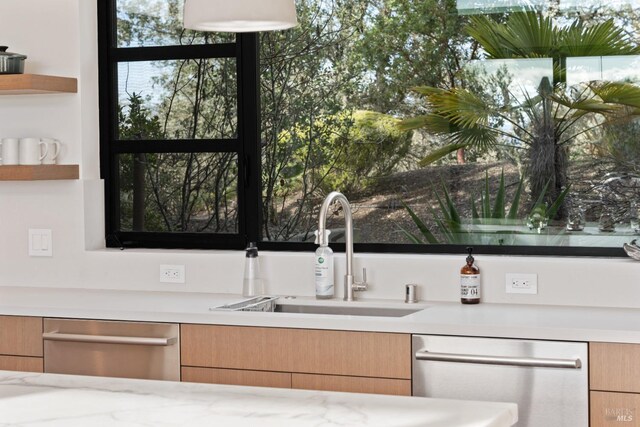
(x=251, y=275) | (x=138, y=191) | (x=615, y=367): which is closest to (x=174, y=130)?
(x=138, y=191)

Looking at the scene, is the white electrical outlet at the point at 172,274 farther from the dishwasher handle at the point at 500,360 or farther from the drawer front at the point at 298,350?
the dishwasher handle at the point at 500,360

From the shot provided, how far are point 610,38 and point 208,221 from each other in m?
1.79

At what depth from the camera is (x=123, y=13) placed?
445 cm

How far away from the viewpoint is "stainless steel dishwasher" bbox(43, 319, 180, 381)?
3.54m

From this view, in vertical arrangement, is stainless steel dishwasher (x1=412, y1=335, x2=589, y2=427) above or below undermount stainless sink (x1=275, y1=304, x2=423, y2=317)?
below

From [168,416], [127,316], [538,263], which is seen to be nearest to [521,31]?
[538,263]

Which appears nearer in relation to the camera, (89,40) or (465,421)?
(465,421)

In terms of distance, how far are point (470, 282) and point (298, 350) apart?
71 centimetres

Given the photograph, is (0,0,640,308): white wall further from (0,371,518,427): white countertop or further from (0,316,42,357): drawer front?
(0,371,518,427): white countertop

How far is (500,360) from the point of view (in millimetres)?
3109

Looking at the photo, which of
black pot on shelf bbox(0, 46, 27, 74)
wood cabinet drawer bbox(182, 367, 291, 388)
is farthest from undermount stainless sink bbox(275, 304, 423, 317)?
black pot on shelf bbox(0, 46, 27, 74)

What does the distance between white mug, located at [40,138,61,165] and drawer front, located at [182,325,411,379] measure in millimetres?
1181

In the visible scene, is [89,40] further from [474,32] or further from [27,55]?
[474,32]

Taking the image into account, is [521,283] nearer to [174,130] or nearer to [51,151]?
[174,130]
